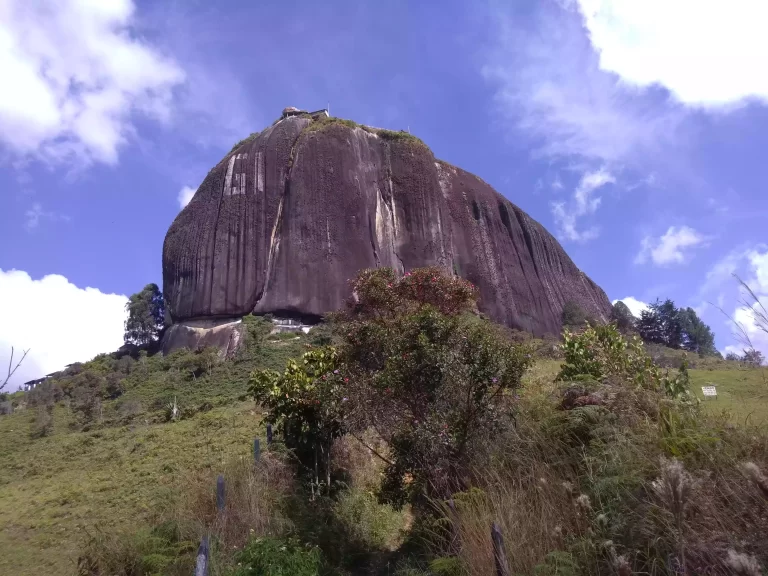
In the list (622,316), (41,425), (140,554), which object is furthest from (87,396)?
(622,316)

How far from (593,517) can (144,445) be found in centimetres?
1587

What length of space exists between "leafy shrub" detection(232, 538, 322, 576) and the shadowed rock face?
34464mm

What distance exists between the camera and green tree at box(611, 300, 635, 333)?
5534 cm

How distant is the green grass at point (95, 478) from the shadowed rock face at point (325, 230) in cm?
2271

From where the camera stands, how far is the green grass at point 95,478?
31.5 feet

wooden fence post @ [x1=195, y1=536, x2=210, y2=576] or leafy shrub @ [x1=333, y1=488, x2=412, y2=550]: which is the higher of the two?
leafy shrub @ [x1=333, y1=488, x2=412, y2=550]

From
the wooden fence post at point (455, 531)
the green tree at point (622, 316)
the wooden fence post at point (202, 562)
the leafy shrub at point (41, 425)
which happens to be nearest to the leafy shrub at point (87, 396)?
the leafy shrub at point (41, 425)

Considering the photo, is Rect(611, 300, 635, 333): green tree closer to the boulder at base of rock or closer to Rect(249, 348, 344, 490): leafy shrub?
the boulder at base of rock

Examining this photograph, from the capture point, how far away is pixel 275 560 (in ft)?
20.8

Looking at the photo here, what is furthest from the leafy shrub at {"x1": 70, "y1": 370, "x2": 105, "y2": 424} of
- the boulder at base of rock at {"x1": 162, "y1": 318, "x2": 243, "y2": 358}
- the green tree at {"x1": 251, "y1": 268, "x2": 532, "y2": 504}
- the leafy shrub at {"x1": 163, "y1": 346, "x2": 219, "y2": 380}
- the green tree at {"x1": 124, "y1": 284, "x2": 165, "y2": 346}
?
the green tree at {"x1": 251, "y1": 268, "x2": 532, "y2": 504}

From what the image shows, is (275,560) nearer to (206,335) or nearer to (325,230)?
(206,335)

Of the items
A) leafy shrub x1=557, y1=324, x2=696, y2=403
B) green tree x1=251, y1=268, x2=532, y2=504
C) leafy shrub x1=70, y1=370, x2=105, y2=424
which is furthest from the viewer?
leafy shrub x1=70, y1=370, x2=105, y2=424

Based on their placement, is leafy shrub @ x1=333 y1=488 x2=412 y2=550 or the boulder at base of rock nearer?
leafy shrub @ x1=333 y1=488 x2=412 y2=550

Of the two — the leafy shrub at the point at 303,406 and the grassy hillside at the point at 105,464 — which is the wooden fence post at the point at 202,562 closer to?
the grassy hillside at the point at 105,464
